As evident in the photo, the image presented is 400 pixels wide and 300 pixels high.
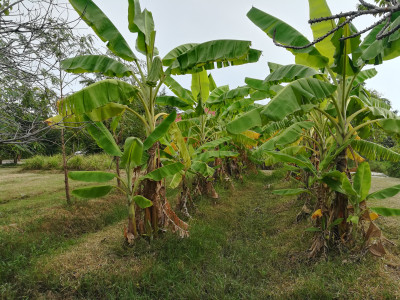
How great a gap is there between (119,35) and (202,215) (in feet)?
13.7

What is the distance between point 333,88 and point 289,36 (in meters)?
1.18

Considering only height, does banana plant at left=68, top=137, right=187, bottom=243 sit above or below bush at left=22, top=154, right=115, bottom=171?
above

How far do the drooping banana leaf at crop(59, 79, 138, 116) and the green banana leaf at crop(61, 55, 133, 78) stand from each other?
1.10 feet

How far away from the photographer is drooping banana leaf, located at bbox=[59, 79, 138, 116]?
139 inches

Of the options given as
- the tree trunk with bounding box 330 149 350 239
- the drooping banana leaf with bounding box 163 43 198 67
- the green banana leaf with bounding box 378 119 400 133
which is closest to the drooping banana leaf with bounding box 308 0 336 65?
the green banana leaf with bounding box 378 119 400 133

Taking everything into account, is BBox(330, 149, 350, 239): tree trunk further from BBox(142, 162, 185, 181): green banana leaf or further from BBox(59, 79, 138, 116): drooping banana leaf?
BBox(59, 79, 138, 116): drooping banana leaf

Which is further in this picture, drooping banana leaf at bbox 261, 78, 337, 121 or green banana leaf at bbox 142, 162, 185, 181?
green banana leaf at bbox 142, 162, 185, 181

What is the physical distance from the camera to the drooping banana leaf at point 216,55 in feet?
13.1

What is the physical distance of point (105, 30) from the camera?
423 cm

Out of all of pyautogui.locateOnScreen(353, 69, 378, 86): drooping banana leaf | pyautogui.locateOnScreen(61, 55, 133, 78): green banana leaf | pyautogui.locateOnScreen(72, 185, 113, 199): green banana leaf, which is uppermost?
pyautogui.locateOnScreen(61, 55, 133, 78): green banana leaf

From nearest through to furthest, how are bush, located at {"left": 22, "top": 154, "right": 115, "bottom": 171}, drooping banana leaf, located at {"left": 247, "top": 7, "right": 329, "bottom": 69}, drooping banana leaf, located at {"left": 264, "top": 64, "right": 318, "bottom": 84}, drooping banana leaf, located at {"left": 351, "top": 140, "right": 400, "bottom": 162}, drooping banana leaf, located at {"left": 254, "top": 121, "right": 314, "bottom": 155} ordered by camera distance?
1. drooping banana leaf, located at {"left": 264, "top": 64, "right": 318, "bottom": 84}
2. drooping banana leaf, located at {"left": 247, "top": 7, "right": 329, "bottom": 69}
3. drooping banana leaf, located at {"left": 351, "top": 140, "right": 400, "bottom": 162}
4. drooping banana leaf, located at {"left": 254, "top": 121, "right": 314, "bottom": 155}
5. bush, located at {"left": 22, "top": 154, "right": 115, "bottom": 171}

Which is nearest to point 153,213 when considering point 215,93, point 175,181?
point 175,181

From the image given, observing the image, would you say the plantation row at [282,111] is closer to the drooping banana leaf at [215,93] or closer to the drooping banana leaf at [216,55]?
the drooping banana leaf at [216,55]

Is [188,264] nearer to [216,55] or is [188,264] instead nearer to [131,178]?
[131,178]
